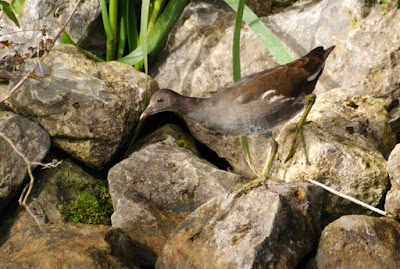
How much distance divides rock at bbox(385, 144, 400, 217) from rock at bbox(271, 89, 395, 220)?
221mm

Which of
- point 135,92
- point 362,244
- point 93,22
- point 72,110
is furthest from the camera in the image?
point 93,22

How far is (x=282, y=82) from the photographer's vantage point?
4512mm

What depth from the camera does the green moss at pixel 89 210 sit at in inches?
200

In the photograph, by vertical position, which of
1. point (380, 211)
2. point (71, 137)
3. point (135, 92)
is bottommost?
point (380, 211)

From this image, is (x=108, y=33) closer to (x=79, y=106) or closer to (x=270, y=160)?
(x=79, y=106)

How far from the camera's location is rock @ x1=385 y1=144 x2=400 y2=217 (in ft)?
13.3

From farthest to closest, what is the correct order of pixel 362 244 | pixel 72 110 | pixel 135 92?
pixel 135 92 → pixel 72 110 → pixel 362 244

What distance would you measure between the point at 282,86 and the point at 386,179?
1.09 meters

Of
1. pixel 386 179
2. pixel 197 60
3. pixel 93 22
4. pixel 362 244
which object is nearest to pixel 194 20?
pixel 197 60

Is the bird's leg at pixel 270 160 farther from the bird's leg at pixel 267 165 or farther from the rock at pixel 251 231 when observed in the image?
the rock at pixel 251 231

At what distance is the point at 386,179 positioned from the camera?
14.4 feet

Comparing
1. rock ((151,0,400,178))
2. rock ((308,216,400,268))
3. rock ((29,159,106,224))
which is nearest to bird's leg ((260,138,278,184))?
rock ((308,216,400,268))

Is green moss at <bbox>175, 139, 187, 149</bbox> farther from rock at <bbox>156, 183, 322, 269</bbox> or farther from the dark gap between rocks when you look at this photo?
rock at <bbox>156, 183, 322, 269</bbox>

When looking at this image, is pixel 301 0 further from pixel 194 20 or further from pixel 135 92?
pixel 135 92
